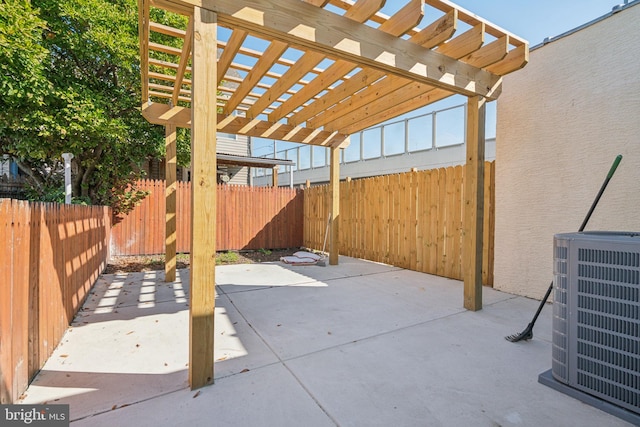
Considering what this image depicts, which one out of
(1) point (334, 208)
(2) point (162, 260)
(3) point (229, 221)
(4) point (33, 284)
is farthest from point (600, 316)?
(3) point (229, 221)

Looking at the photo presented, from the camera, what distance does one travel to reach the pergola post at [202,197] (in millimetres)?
1897

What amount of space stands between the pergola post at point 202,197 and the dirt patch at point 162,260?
4292mm

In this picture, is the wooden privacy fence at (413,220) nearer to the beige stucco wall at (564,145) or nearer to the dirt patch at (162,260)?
the beige stucco wall at (564,145)

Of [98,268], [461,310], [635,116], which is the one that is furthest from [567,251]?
[98,268]

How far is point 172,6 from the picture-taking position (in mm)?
1886

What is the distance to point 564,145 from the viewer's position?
3.41m

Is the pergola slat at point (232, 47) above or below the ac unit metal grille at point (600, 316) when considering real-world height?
above

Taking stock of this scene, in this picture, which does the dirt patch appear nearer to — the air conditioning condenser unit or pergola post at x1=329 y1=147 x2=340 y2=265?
pergola post at x1=329 y1=147 x2=340 y2=265

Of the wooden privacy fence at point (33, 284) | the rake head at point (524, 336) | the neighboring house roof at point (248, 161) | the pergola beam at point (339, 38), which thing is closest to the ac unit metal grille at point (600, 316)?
the rake head at point (524, 336)

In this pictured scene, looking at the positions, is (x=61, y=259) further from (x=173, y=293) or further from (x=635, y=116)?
(x=635, y=116)

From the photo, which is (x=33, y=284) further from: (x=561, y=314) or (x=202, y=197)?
(x=561, y=314)

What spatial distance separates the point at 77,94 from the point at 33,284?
15.1ft

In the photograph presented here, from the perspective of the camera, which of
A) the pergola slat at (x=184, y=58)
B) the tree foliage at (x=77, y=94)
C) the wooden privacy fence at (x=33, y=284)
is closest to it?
the wooden privacy fence at (x=33, y=284)

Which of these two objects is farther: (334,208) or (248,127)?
(334,208)
